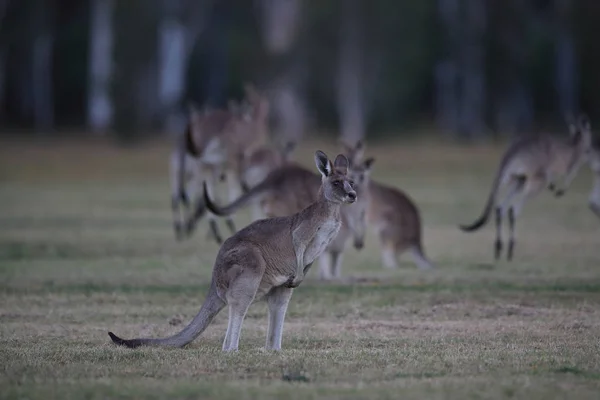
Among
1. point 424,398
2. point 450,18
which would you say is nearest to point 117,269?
point 424,398

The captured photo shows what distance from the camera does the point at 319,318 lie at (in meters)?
11.4

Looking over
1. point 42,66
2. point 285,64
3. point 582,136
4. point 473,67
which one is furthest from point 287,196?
point 42,66

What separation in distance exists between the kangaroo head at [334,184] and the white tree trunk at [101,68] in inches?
1351

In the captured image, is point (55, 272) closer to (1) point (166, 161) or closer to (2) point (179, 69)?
(1) point (166, 161)

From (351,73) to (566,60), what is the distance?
28.1ft

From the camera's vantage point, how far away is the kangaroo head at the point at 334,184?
9430 mm

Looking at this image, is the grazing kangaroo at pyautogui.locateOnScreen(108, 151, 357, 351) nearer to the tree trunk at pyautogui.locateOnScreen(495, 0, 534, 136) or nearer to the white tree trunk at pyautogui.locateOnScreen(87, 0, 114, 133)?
the white tree trunk at pyautogui.locateOnScreen(87, 0, 114, 133)

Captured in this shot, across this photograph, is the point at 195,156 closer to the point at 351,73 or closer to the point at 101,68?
the point at 351,73

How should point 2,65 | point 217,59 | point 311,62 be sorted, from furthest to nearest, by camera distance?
point 2,65
point 217,59
point 311,62

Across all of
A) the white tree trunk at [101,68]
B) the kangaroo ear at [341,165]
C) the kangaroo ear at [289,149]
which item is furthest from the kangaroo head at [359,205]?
the white tree trunk at [101,68]

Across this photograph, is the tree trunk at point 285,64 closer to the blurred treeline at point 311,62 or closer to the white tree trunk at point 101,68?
the blurred treeline at point 311,62

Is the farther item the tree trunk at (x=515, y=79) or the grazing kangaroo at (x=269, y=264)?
the tree trunk at (x=515, y=79)

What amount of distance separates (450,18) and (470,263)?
3150cm

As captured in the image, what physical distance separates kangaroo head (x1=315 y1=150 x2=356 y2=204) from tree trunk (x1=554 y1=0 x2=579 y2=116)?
1361 inches
